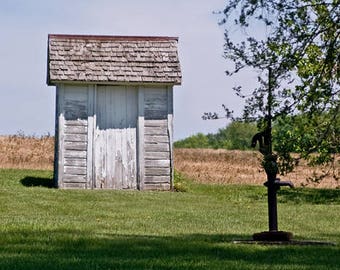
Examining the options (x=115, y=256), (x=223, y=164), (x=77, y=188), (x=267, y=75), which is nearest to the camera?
(x=115, y=256)

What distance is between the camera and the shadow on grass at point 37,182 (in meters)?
28.8

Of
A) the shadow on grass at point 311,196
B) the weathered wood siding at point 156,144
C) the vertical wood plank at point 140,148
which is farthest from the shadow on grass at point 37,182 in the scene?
the shadow on grass at point 311,196

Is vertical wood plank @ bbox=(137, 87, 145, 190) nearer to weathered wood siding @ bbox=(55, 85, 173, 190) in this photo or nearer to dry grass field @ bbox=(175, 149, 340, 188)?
weathered wood siding @ bbox=(55, 85, 173, 190)

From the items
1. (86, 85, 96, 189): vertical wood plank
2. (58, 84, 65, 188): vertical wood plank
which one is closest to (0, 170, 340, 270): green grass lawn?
(58, 84, 65, 188): vertical wood plank

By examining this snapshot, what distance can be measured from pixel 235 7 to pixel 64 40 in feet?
54.0

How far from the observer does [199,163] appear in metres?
38.9

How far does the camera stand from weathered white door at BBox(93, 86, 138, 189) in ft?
93.6

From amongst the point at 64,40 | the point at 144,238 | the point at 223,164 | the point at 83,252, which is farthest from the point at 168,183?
the point at 83,252

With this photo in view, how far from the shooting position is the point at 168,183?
28.7 metres

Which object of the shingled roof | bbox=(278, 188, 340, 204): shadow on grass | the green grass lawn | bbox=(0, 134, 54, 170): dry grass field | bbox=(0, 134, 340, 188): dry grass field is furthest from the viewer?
bbox=(0, 134, 54, 170): dry grass field

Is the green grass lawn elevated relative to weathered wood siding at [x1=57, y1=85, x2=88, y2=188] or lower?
lower

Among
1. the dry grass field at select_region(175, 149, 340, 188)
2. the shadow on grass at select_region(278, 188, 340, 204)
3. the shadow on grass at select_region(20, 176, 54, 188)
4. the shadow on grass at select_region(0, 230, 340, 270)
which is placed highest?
the dry grass field at select_region(175, 149, 340, 188)

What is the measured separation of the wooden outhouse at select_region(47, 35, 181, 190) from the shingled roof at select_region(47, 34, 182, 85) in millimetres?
29

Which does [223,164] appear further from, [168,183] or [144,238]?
[144,238]
